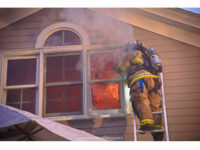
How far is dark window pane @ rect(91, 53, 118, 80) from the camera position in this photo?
4320 millimetres

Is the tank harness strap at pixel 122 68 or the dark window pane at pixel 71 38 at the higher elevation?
the dark window pane at pixel 71 38

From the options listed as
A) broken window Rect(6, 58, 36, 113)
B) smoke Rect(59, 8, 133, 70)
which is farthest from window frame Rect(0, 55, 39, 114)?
smoke Rect(59, 8, 133, 70)

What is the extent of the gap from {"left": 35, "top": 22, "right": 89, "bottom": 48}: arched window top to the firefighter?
3.40 ft

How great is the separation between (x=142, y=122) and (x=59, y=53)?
202 centimetres

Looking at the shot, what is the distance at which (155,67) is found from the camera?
3.65 metres

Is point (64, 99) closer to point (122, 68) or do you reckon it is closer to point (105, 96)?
point (105, 96)

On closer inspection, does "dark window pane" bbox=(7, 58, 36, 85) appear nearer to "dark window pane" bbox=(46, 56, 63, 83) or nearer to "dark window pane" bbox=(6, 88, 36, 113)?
"dark window pane" bbox=(6, 88, 36, 113)

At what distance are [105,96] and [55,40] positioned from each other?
55.1 inches

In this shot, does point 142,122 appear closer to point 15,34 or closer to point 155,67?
point 155,67

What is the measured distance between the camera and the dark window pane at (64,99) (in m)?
4.23

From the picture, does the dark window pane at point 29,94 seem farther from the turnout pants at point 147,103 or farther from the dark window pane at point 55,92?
the turnout pants at point 147,103

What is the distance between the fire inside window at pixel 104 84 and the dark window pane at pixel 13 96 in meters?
1.31

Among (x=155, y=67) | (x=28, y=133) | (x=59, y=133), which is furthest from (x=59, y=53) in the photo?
(x=59, y=133)

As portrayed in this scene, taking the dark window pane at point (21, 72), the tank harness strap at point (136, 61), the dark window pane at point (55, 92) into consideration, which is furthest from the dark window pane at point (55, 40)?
the tank harness strap at point (136, 61)
